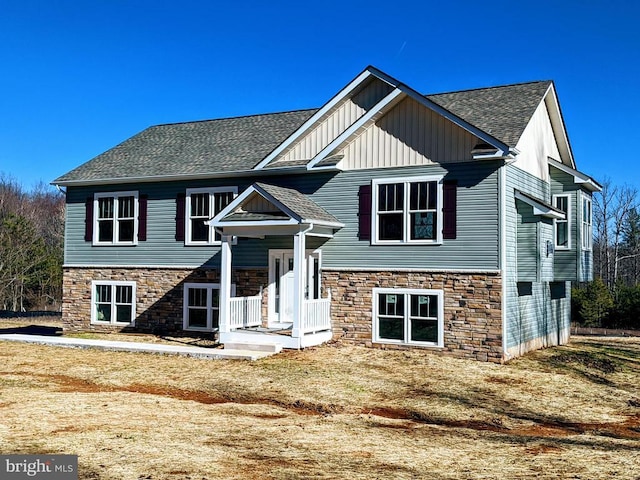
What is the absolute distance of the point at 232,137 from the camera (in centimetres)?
2381

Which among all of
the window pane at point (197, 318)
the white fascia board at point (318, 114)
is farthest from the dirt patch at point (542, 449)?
the window pane at point (197, 318)

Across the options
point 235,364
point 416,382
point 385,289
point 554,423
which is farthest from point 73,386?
point 554,423

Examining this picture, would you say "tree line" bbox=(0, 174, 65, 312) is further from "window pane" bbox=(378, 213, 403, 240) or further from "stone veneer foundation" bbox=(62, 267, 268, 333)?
"window pane" bbox=(378, 213, 403, 240)

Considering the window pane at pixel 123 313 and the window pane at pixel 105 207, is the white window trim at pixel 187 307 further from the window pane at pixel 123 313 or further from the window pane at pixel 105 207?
the window pane at pixel 105 207

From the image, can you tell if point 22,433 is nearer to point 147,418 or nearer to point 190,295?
point 147,418

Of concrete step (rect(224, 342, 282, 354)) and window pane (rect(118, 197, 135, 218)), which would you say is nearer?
concrete step (rect(224, 342, 282, 354))

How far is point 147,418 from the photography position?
10.9 meters

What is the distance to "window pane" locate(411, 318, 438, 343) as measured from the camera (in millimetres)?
17719

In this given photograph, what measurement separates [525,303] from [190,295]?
10404 millimetres

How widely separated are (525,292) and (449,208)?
134 inches

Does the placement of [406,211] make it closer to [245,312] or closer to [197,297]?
[245,312]

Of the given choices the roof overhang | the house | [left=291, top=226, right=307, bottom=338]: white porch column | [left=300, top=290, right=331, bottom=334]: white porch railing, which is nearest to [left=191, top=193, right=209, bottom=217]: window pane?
the house

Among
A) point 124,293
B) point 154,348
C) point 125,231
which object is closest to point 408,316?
point 154,348

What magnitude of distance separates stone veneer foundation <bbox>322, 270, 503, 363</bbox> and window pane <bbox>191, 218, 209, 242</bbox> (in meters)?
5.01
